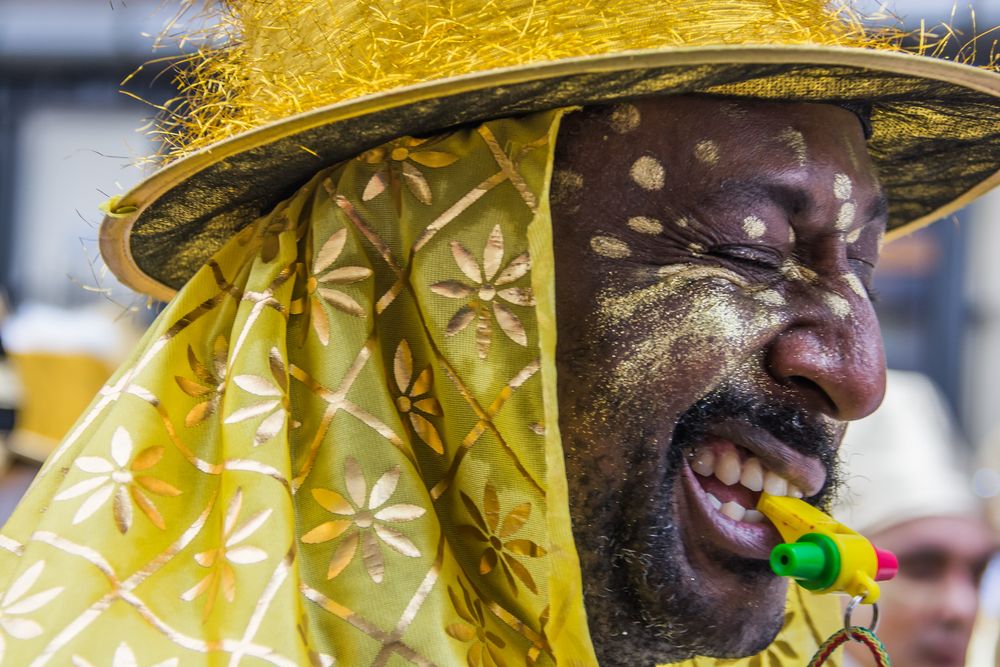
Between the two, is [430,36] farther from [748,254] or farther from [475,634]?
[475,634]

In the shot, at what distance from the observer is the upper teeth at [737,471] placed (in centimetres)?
168

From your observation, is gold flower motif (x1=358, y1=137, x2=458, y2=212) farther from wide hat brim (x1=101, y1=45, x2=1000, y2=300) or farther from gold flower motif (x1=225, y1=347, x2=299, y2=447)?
gold flower motif (x1=225, y1=347, x2=299, y2=447)

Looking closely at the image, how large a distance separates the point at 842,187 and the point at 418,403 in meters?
0.65

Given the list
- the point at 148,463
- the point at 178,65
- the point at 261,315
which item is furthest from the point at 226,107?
the point at 148,463

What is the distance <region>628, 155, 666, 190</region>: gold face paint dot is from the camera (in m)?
1.67

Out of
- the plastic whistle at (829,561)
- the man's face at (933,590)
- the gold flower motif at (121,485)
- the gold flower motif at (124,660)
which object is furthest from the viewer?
the man's face at (933,590)

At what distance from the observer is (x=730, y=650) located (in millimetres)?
1696

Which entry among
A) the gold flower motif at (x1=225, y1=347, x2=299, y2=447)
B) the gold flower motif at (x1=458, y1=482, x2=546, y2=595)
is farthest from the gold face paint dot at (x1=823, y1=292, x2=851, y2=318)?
the gold flower motif at (x1=225, y1=347, x2=299, y2=447)

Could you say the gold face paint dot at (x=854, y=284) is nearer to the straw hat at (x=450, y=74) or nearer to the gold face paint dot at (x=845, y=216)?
the gold face paint dot at (x=845, y=216)

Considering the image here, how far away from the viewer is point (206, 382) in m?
1.60

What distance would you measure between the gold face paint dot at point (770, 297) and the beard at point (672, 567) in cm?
13

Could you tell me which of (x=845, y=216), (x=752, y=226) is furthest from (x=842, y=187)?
(x=752, y=226)

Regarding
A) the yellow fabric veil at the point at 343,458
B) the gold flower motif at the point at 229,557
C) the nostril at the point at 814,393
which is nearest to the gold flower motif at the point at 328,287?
the yellow fabric veil at the point at 343,458

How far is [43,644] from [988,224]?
6678 millimetres
